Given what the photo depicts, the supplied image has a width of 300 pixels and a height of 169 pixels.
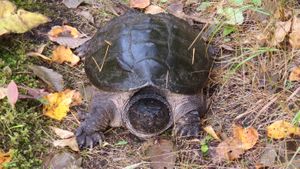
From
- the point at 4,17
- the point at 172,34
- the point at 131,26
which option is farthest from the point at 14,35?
the point at 172,34

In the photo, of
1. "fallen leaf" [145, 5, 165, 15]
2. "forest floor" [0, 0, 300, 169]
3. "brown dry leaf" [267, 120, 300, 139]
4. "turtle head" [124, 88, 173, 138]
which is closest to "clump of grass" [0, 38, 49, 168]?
"forest floor" [0, 0, 300, 169]

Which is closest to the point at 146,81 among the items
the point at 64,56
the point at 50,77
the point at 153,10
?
the point at 50,77

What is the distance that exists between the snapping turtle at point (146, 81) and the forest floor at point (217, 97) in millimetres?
88

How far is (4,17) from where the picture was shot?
3213 millimetres

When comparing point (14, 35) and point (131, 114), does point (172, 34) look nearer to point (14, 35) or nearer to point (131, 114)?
point (131, 114)

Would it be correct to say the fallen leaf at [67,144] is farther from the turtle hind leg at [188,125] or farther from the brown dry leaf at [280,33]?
the brown dry leaf at [280,33]

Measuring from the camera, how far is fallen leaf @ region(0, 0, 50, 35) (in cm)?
320

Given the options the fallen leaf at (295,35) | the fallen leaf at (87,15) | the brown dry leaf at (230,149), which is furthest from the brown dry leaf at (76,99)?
the fallen leaf at (295,35)

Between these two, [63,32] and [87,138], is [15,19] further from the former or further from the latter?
[87,138]

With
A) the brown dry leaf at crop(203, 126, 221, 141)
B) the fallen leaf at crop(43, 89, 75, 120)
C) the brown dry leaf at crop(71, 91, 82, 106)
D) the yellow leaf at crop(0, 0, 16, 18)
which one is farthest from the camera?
the yellow leaf at crop(0, 0, 16, 18)

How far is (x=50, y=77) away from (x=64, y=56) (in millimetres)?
245

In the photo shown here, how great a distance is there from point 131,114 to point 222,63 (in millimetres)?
744

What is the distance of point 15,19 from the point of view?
3230 millimetres

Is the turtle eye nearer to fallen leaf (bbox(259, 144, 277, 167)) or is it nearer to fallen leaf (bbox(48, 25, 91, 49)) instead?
fallen leaf (bbox(259, 144, 277, 167))
